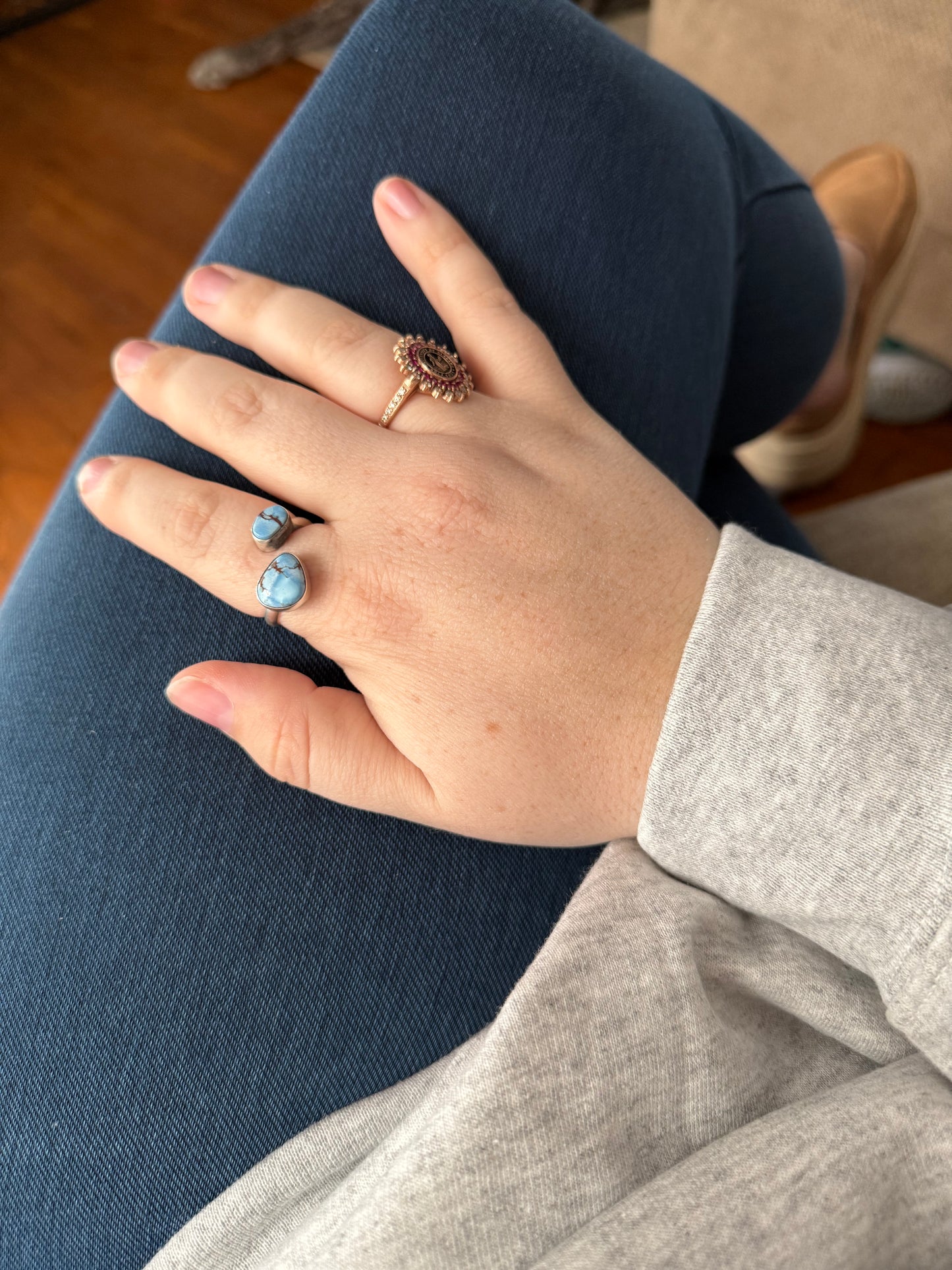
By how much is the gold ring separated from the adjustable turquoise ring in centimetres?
10

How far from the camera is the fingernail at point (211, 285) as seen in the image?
562 millimetres

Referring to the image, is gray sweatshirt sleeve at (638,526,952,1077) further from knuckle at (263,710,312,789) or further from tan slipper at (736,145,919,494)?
tan slipper at (736,145,919,494)

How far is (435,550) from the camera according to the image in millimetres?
497

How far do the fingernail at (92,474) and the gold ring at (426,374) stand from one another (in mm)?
179

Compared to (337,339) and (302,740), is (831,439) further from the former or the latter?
(302,740)

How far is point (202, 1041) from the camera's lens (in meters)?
0.45

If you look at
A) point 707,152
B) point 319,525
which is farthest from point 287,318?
point 707,152

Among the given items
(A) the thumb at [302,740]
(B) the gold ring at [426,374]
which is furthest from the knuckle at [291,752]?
(B) the gold ring at [426,374]

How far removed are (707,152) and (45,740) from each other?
644 mm

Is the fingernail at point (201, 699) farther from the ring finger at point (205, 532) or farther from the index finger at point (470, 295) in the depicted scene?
the index finger at point (470, 295)

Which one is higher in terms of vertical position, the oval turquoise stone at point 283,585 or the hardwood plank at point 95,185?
the oval turquoise stone at point 283,585

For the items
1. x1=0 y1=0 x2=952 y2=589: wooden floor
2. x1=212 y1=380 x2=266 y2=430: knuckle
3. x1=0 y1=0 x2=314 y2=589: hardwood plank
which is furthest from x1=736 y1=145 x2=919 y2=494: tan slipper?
x1=0 y1=0 x2=314 y2=589: hardwood plank

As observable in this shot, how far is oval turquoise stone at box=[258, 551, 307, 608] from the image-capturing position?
1.58ft

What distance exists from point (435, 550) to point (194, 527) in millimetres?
148
